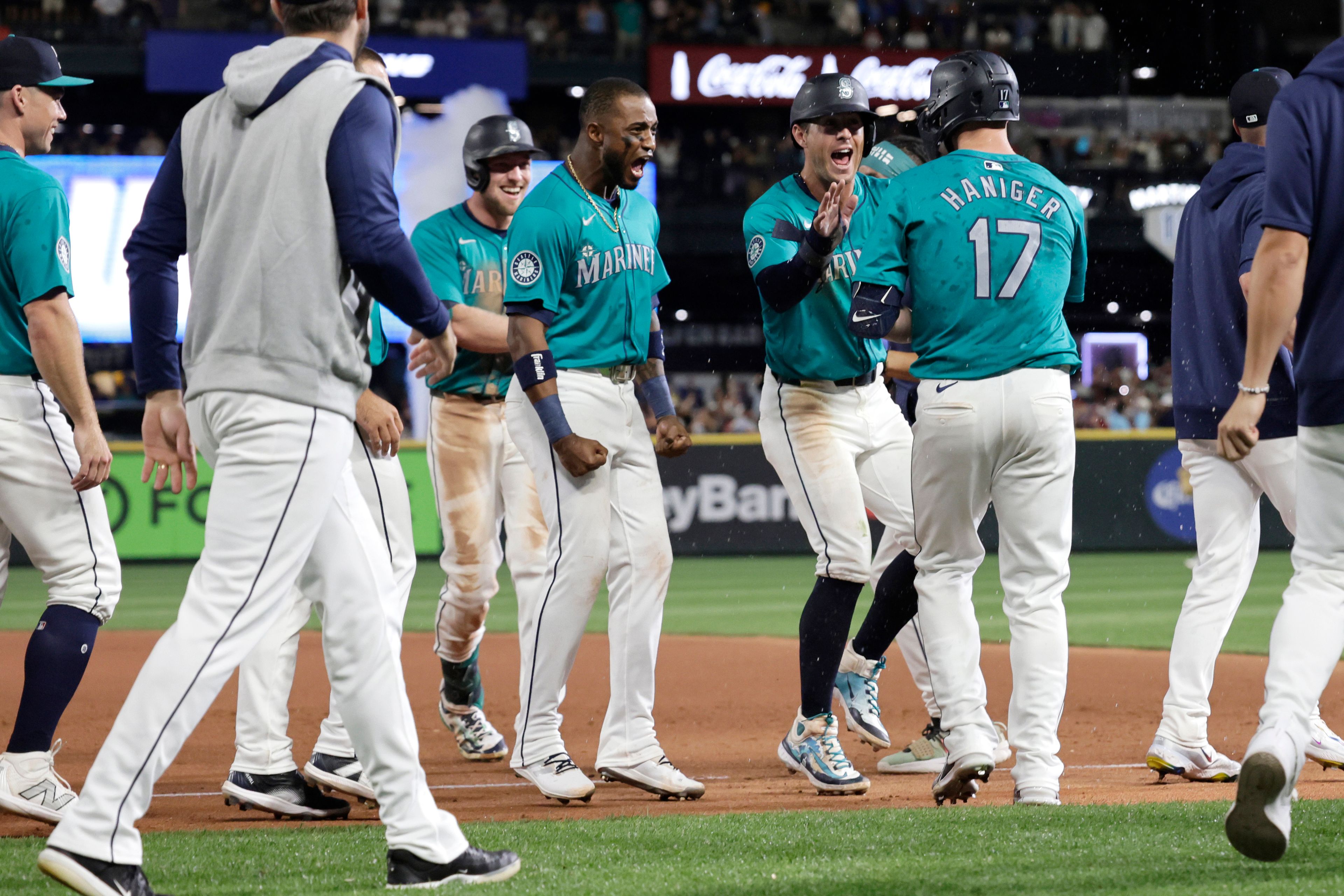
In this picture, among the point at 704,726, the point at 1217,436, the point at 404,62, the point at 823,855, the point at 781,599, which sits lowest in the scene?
the point at 781,599

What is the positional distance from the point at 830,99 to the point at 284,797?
2.84 metres

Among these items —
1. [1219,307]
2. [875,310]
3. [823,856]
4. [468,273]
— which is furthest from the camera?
[468,273]

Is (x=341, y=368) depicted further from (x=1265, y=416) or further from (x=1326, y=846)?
(x=1265, y=416)

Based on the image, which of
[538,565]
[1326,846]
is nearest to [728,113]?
[538,565]

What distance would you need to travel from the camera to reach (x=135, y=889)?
288cm

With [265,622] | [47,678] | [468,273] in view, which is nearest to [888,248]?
[265,622]

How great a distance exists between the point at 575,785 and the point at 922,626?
1.19 m

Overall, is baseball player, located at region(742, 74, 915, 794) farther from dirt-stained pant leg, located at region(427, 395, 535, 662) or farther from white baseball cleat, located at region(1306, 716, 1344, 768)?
white baseball cleat, located at region(1306, 716, 1344, 768)

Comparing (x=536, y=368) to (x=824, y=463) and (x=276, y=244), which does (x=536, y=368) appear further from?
(x=276, y=244)

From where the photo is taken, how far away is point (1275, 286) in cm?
325

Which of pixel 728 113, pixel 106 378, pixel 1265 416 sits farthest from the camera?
pixel 728 113

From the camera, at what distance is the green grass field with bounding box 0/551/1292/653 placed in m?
9.98

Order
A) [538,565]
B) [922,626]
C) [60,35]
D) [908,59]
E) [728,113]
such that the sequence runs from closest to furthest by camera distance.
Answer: [922,626] < [538,565] < [60,35] < [908,59] < [728,113]

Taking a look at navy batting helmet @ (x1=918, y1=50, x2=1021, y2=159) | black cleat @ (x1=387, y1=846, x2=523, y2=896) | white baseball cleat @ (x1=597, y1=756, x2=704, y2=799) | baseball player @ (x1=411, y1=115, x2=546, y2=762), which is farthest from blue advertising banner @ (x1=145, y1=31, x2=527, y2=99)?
black cleat @ (x1=387, y1=846, x2=523, y2=896)
